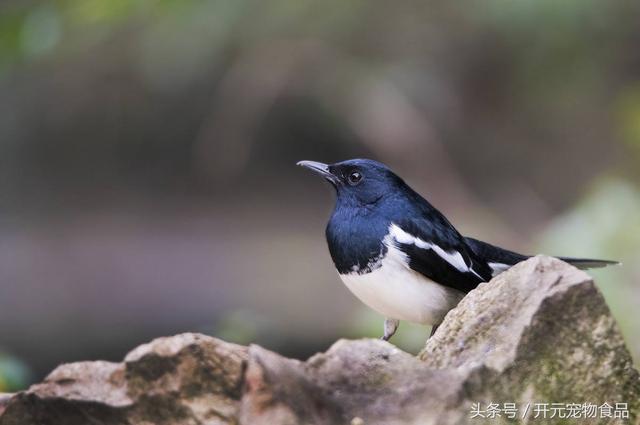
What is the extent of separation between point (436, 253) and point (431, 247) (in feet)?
0.09

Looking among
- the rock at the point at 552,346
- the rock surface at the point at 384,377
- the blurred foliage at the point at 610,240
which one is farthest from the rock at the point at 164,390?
the blurred foliage at the point at 610,240

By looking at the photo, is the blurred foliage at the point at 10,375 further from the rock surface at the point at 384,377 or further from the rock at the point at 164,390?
the rock at the point at 164,390

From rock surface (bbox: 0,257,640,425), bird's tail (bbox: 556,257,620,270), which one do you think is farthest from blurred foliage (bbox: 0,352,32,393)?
bird's tail (bbox: 556,257,620,270)

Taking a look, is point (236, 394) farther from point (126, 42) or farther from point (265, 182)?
point (265, 182)

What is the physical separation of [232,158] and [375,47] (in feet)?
8.17

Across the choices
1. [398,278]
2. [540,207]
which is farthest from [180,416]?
[540,207]

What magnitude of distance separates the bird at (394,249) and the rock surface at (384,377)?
86cm

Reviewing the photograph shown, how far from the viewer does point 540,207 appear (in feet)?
38.0

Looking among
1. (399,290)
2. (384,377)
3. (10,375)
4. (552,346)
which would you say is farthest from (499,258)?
(10,375)

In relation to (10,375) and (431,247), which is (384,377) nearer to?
(431,247)

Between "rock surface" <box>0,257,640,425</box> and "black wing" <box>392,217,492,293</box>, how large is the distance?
0.88 meters

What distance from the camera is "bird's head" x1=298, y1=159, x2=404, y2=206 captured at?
3.79 meters

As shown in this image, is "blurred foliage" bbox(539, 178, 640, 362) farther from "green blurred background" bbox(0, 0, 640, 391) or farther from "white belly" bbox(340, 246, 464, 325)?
"white belly" bbox(340, 246, 464, 325)

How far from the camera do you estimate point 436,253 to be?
12.1 ft
